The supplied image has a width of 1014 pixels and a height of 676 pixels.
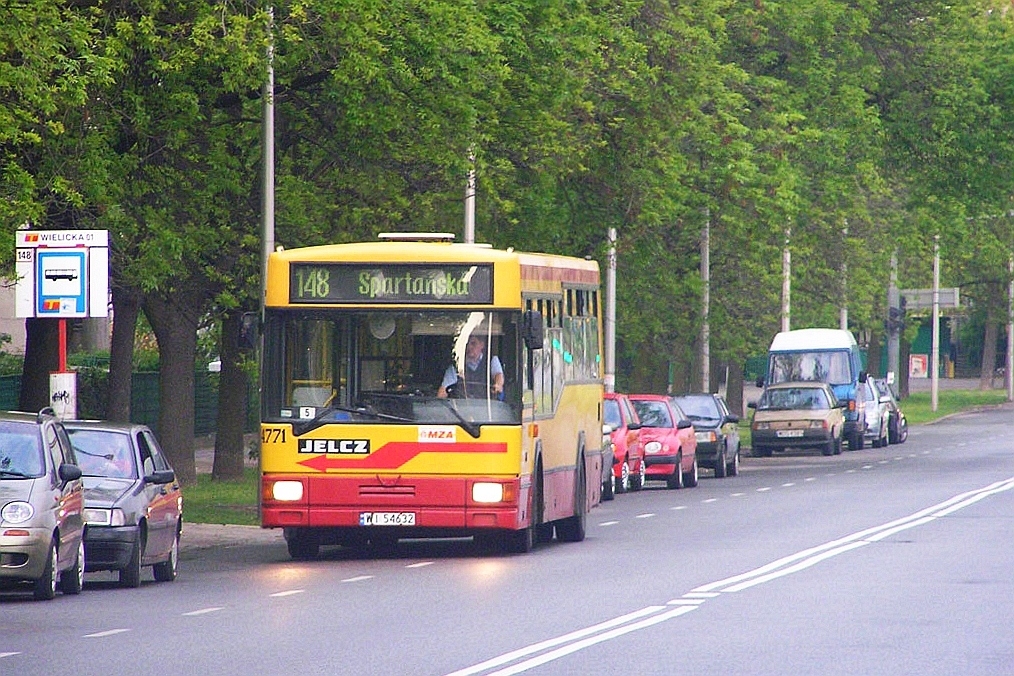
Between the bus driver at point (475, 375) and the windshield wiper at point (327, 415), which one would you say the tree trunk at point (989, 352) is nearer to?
the bus driver at point (475, 375)

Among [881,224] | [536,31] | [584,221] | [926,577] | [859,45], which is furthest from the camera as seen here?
[881,224]

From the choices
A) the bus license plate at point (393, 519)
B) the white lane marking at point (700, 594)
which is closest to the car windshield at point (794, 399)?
the white lane marking at point (700, 594)

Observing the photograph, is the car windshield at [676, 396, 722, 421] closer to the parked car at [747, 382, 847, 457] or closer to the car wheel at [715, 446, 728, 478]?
the car wheel at [715, 446, 728, 478]

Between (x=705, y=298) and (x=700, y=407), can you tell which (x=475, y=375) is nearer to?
(x=700, y=407)

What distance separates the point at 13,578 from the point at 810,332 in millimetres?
41709

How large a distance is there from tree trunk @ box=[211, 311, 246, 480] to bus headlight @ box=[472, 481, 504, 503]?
1268 cm

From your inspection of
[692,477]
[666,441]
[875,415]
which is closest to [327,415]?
[666,441]

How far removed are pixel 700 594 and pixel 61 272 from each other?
697 centimetres

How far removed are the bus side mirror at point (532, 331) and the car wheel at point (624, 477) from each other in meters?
15.2

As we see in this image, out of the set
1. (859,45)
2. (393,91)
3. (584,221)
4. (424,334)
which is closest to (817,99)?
(859,45)

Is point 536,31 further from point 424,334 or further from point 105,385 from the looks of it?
point 105,385

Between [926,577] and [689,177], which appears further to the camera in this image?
[689,177]

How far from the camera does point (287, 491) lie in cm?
2027

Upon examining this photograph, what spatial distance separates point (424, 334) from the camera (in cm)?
2048
